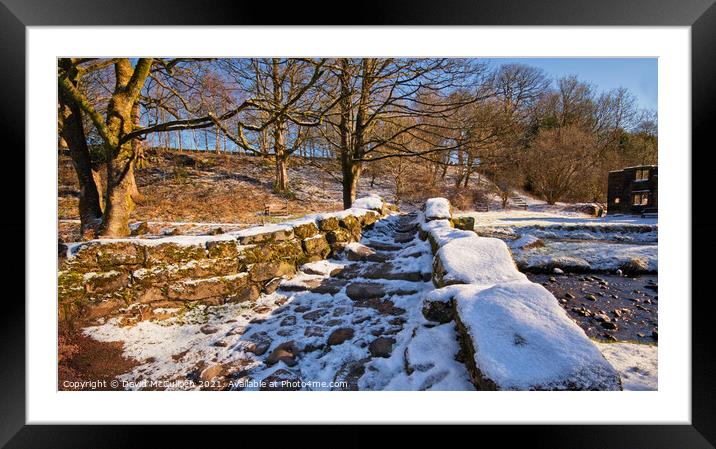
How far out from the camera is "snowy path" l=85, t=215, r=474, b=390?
1.42 meters

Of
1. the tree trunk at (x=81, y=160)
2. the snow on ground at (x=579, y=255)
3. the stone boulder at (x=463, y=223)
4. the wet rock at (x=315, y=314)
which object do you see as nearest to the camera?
the wet rock at (x=315, y=314)

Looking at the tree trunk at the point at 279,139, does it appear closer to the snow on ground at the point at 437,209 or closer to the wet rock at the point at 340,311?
the wet rock at the point at 340,311

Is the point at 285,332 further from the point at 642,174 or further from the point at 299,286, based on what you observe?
the point at 642,174

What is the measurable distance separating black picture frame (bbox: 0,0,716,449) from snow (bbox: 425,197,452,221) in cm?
201

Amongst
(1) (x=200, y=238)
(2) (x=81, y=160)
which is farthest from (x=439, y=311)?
(2) (x=81, y=160)

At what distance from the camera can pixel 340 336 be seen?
175cm

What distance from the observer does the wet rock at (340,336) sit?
171 cm

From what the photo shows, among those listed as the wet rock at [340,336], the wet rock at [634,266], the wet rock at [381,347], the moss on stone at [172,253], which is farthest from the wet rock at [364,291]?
the wet rock at [634,266]

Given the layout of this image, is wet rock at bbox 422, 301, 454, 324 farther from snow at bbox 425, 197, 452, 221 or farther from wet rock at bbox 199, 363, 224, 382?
snow at bbox 425, 197, 452, 221

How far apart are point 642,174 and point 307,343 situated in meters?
2.86

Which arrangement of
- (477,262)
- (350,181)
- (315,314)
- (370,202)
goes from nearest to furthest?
(477,262) < (315,314) < (350,181) < (370,202)

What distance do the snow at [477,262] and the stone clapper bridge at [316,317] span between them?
0.4 inches
